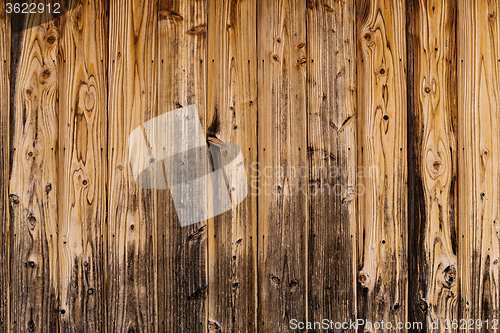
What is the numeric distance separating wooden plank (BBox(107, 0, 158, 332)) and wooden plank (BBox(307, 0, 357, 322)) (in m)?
0.68

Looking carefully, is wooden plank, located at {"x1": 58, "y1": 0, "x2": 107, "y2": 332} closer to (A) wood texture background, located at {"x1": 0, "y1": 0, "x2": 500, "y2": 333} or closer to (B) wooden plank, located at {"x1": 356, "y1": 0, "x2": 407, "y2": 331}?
(A) wood texture background, located at {"x1": 0, "y1": 0, "x2": 500, "y2": 333}

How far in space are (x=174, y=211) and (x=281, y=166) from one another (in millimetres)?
495

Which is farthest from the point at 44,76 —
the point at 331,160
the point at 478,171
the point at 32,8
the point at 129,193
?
the point at 478,171

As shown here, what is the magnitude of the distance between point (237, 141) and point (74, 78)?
0.75 meters

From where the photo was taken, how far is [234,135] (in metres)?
1.55

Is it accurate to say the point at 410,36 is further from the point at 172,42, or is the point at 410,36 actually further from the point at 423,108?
the point at 172,42

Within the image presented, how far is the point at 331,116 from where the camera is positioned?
1.56 meters

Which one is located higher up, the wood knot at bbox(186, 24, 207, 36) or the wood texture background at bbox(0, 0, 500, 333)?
the wood knot at bbox(186, 24, 207, 36)

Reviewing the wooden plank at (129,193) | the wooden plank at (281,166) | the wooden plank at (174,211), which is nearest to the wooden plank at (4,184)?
the wooden plank at (129,193)

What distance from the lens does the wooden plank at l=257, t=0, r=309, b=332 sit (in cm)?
154

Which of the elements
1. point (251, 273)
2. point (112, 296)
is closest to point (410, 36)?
point (251, 273)

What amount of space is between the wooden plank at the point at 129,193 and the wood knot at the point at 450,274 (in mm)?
1243

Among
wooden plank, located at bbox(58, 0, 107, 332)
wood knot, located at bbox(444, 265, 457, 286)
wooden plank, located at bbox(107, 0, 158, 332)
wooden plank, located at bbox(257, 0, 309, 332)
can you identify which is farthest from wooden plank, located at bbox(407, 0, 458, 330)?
wooden plank, located at bbox(58, 0, 107, 332)

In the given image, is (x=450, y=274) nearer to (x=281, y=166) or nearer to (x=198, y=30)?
(x=281, y=166)
